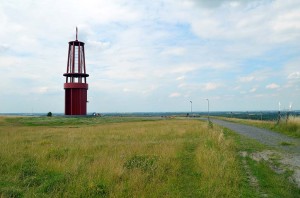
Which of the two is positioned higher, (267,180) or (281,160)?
(281,160)

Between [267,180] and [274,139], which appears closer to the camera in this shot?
[267,180]

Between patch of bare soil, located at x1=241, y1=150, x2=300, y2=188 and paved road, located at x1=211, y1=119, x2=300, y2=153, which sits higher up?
paved road, located at x1=211, y1=119, x2=300, y2=153

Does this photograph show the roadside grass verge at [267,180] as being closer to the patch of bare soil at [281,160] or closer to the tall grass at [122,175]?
the patch of bare soil at [281,160]

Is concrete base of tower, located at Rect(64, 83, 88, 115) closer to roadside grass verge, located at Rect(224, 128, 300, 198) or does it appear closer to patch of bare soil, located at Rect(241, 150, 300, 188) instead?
patch of bare soil, located at Rect(241, 150, 300, 188)

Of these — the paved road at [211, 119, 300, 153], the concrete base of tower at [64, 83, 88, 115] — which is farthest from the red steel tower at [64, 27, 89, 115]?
the paved road at [211, 119, 300, 153]

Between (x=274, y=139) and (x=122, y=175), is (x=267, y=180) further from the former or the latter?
(x=274, y=139)

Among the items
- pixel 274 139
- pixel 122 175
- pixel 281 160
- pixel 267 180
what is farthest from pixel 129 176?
pixel 274 139

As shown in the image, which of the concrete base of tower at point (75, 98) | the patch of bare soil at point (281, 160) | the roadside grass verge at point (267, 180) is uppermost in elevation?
the concrete base of tower at point (75, 98)

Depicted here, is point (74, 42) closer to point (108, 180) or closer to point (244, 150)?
point (244, 150)

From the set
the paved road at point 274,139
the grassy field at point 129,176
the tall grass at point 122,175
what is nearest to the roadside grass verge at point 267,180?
→ the grassy field at point 129,176

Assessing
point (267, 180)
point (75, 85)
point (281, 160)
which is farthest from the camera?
point (75, 85)

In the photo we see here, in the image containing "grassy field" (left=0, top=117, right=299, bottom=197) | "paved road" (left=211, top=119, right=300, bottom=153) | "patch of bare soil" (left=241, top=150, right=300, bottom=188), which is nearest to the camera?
"grassy field" (left=0, top=117, right=299, bottom=197)

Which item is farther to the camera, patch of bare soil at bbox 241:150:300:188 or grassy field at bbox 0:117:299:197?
patch of bare soil at bbox 241:150:300:188

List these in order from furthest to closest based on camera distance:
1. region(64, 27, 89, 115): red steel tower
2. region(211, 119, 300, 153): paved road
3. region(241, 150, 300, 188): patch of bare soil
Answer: region(64, 27, 89, 115): red steel tower < region(211, 119, 300, 153): paved road < region(241, 150, 300, 188): patch of bare soil
